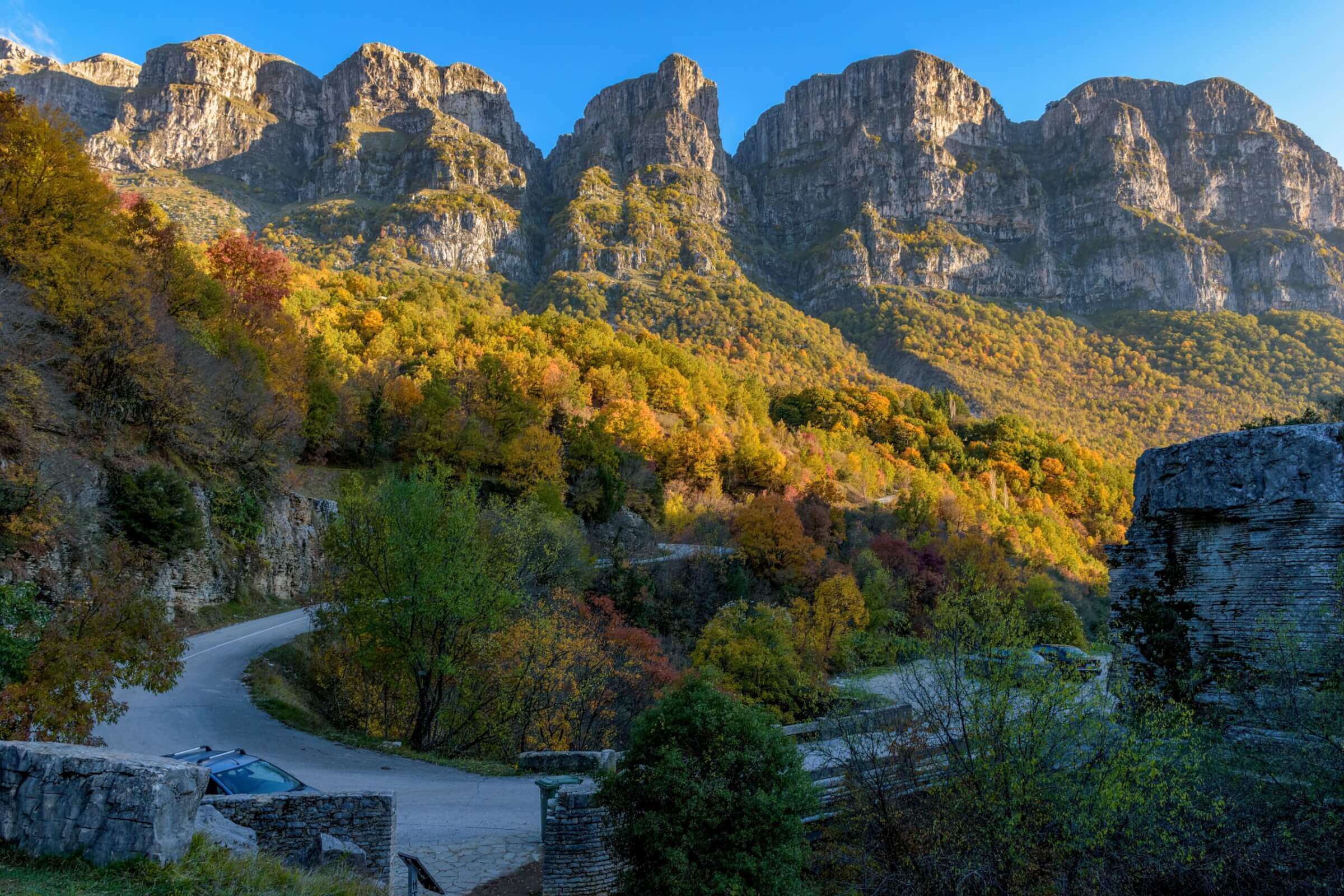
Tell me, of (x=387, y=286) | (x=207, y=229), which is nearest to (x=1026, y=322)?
(x=387, y=286)

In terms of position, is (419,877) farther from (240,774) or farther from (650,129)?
(650,129)

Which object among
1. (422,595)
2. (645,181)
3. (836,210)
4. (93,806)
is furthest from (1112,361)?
(93,806)

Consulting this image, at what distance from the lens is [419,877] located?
864cm

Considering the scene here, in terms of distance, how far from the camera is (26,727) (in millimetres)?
8711

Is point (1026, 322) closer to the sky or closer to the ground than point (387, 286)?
closer to the sky

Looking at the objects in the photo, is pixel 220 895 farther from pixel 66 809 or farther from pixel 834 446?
pixel 834 446

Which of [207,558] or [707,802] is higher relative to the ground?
[207,558]

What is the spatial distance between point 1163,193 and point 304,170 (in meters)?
159

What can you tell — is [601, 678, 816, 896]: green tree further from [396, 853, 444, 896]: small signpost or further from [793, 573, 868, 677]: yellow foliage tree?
[793, 573, 868, 677]: yellow foliage tree

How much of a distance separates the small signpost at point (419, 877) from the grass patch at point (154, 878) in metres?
3.07

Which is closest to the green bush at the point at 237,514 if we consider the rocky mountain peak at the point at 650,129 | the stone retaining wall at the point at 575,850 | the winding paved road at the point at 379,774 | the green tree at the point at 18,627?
the winding paved road at the point at 379,774

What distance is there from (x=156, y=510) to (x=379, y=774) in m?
10.4

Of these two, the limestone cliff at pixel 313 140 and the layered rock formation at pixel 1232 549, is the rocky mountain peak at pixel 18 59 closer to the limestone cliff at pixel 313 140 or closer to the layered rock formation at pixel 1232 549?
the limestone cliff at pixel 313 140

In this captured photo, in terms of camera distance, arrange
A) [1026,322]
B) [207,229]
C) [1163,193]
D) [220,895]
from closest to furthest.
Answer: [220,895], [207,229], [1026,322], [1163,193]
